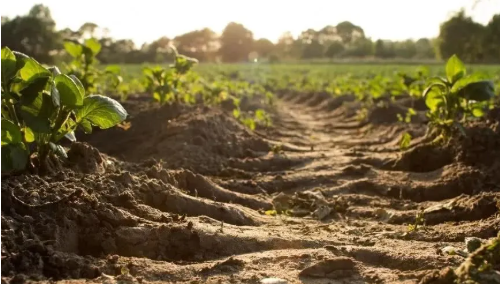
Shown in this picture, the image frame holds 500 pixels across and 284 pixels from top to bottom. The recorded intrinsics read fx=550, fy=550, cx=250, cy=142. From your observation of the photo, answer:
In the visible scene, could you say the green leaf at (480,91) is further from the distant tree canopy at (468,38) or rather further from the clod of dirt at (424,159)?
the distant tree canopy at (468,38)

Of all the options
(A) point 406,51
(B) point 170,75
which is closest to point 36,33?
(B) point 170,75

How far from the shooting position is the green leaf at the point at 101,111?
3316mm

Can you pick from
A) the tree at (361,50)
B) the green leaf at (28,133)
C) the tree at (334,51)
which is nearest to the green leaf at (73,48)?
the green leaf at (28,133)

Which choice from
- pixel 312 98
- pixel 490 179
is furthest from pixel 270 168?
pixel 312 98

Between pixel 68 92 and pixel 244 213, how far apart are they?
1.52m

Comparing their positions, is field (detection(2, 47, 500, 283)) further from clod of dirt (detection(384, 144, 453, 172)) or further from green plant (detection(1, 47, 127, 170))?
green plant (detection(1, 47, 127, 170))

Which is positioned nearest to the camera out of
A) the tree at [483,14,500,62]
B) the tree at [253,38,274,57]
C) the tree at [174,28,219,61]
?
the tree at [483,14,500,62]

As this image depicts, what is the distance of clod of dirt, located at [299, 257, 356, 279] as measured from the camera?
2773mm

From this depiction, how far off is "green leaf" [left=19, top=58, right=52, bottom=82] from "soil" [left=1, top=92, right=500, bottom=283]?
59cm

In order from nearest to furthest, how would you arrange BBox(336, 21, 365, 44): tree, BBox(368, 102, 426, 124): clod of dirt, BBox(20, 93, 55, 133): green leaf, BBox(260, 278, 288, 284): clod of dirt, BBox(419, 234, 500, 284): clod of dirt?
BBox(419, 234, 500, 284): clod of dirt
BBox(260, 278, 288, 284): clod of dirt
BBox(20, 93, 55, 133): green leaf
BBox(368, 102, 426, 124): clod of dirt
BBox(336, 21, 365, 44): tree

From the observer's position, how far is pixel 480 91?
19.2 ft

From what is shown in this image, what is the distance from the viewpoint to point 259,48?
77.6m

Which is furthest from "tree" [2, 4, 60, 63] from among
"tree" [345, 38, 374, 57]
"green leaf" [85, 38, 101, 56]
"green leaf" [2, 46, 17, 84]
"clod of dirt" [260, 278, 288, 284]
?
"tree" [345, 38, 374, 57]

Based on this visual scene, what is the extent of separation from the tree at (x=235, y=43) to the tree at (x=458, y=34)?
3786 cm
